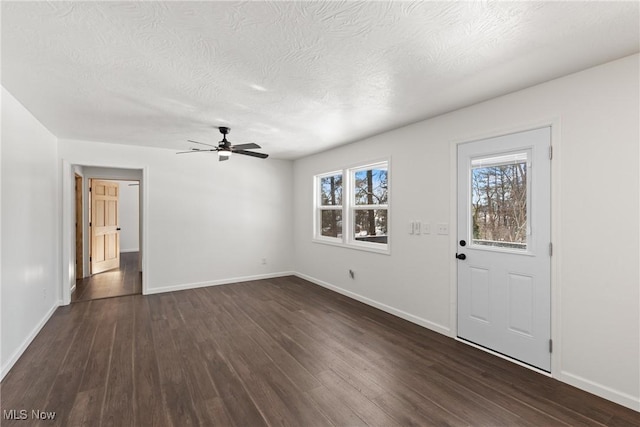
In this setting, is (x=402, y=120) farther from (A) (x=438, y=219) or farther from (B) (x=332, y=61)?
(B) (x=332, y=61)

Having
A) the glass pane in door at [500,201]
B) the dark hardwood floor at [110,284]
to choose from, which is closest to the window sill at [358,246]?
the glass pane in door at [500,201]

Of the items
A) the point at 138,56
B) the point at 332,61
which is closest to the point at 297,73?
the point at 332,61

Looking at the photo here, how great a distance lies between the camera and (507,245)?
2.75m

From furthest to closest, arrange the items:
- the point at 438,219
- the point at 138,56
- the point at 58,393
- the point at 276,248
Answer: the point at 276,248 → the point at 438,219 → the point at 58,393 → the point at 138,56

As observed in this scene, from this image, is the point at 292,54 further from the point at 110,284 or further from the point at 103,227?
the point at 103,227

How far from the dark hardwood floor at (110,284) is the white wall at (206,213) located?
2.09 feet

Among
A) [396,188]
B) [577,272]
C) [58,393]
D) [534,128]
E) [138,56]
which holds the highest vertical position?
[138,56]

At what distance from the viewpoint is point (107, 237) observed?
22.7ft

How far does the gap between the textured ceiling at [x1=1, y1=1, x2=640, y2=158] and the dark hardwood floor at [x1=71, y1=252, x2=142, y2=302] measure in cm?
295

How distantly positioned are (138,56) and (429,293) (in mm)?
3553

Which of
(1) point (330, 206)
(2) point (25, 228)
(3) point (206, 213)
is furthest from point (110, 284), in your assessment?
(1) point (330, 206)

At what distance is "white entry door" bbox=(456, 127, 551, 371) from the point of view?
2494mm

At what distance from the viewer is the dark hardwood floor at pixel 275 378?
1.97 metres

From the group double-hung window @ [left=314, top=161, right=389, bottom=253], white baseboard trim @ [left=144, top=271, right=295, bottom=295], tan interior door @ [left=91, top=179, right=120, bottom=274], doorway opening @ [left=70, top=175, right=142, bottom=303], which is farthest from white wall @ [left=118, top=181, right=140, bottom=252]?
double-hung window @ [left=314, top=161, right=389, bottom=253]
